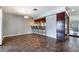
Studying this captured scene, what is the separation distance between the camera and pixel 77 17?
8.09 meters

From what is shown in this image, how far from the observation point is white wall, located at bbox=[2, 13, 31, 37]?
739cm

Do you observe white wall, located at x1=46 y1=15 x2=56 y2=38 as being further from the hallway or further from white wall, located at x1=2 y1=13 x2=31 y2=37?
white wall, located at x1=2 y1=13 x2=31 y2=37

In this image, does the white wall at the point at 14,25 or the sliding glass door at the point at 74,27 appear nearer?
the white wall at the point at 14,25

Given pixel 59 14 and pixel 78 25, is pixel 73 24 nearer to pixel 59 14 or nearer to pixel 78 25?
pixel 78 25

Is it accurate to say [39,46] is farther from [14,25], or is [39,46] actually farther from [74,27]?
[74,27]

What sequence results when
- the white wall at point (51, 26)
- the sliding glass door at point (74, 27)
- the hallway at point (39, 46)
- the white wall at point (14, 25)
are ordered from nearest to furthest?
1. the hallway at point (39, 46)
2. the white wall at point (51, 26)
3. the white wall at point (14, 25)
4. the sliding glass door at point (74, 27)

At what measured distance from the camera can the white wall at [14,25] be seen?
24.3 ft

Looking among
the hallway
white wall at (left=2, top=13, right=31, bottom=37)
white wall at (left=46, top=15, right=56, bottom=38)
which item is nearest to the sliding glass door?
white wall at (left=46, top=15, right=56, bottom=38)

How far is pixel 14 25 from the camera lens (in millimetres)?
8344

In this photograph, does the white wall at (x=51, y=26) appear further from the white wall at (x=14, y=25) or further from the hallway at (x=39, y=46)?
the white wall at (x=14, y=25)

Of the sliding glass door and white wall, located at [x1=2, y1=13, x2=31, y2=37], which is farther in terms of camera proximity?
the sliding glass door

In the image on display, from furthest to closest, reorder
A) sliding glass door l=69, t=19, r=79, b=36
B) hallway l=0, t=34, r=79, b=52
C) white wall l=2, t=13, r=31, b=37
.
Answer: sliding glass door l=69, t=19, r=79, b=36 → white wall l=2, t=13, r=31, b=37 → hallway l=0, t=34, r=79, b=52

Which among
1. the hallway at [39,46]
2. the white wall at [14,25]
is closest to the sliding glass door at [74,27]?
the hallway at [39,46]

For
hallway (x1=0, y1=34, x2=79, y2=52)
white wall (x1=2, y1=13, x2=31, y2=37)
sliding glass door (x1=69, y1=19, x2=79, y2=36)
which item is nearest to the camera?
hallway (x1=0, y1=34, x2=79, y2=52)
